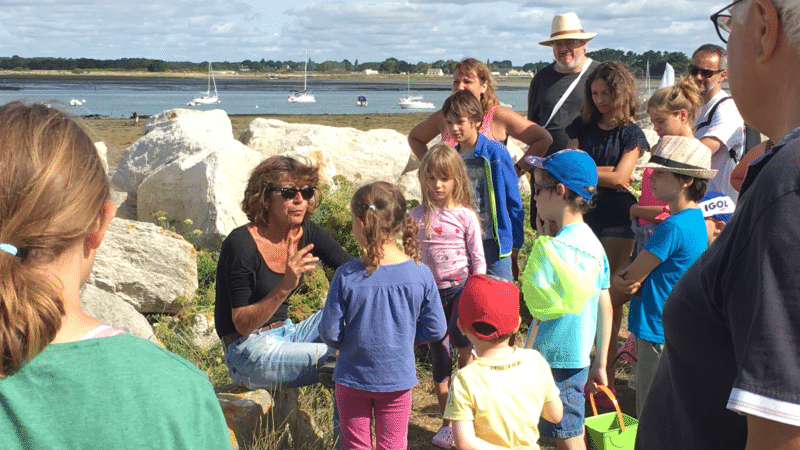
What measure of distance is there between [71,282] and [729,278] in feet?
4.06

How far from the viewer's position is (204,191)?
6562mm

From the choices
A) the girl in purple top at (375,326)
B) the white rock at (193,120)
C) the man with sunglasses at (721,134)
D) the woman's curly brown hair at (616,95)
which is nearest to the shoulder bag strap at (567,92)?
the woman's curly brown hair at (616,95)

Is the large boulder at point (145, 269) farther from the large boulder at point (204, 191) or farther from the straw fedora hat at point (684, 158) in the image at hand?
the straw fedora hat at point (684, 158)

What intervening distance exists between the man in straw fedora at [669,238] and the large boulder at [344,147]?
3764 mm

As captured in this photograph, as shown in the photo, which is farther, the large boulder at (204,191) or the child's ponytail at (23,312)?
the large boulder at (204,191)

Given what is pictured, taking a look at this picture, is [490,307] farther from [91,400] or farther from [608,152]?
[608,152]

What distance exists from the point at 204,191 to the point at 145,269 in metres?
1.16

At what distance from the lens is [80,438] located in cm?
130

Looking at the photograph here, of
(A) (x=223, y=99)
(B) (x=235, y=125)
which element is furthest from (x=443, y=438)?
(A) (x=223, y=99)

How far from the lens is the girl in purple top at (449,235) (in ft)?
14.8

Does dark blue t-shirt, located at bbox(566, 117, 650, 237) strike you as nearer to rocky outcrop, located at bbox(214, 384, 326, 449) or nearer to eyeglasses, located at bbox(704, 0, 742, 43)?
rocky outcrop, located at bbox(214, 384, 326, 449)

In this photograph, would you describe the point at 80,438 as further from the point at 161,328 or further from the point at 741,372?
the point at 161,328

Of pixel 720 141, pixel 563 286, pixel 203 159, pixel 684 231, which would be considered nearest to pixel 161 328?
pixel 203 159

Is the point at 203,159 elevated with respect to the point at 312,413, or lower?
elevated
